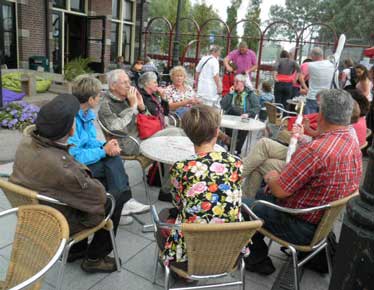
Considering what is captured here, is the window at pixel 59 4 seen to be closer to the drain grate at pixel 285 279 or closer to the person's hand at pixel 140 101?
the person's hand at pixel 140 101

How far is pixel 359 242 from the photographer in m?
1.32

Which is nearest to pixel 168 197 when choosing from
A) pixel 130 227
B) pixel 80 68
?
pixel 130 227

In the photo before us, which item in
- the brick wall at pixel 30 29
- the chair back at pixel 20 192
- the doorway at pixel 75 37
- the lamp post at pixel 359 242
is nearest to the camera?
the lamp post at pixel 359 242

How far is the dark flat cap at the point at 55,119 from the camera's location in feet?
5.48

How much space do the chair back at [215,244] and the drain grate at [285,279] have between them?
0.67m

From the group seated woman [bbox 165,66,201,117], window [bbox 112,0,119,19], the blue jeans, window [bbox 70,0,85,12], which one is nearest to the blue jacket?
seated woman [bbox 165,66,201,117]

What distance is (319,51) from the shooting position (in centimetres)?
575

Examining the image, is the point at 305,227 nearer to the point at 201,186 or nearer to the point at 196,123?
the point at 201,186

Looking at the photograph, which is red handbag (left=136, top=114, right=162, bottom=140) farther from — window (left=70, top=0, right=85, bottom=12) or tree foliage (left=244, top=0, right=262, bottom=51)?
tree foliage (left=244, top=0, right=262, bottom=51)

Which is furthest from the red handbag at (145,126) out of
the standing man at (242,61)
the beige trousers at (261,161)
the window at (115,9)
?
the window at (115,9)

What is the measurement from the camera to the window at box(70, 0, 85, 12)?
1076 centimetres

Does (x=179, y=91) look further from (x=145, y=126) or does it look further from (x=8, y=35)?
(x=8, y=35)

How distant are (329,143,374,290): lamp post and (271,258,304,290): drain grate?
84 cm

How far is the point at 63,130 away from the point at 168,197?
180cm
